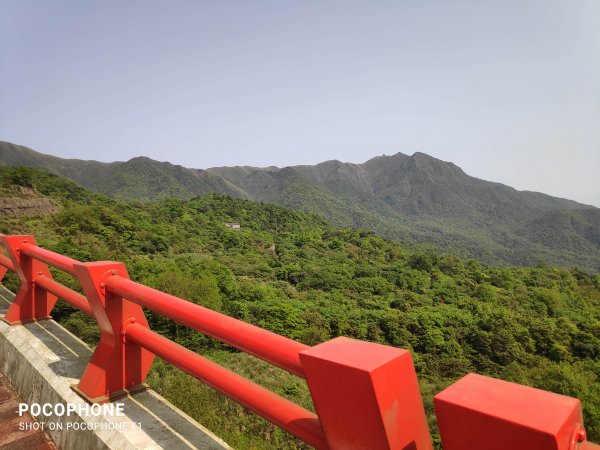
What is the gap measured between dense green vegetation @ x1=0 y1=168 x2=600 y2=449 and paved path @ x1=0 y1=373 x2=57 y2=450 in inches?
333

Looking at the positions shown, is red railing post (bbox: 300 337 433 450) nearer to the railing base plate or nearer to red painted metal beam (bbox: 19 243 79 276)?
the railing base plate

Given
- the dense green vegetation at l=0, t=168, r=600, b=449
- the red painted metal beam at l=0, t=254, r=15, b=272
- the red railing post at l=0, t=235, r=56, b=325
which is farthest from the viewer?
the dense green vegetation at l=0, t=168, r=600, b=449

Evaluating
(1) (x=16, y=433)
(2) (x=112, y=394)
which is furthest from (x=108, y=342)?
(1) (x=16, y=433)

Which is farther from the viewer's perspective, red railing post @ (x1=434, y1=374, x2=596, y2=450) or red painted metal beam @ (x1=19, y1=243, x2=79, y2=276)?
red painted metal beam @ (x1=19, y1=243, x2=79, y2=276)

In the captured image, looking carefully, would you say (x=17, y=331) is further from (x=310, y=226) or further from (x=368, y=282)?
(x=310, y=226)

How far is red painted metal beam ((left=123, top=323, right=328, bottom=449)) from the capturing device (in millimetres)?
1095

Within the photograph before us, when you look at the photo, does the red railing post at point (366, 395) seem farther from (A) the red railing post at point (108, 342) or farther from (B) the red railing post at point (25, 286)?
(B) the red railing post at point (25, 286)

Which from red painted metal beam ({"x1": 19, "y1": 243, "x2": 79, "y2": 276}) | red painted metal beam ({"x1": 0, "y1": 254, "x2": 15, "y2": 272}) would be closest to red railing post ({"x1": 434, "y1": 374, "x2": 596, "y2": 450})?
red painted metal beam ({"x1": 19, "y1": 243, "x2": 79, "y2": 276})

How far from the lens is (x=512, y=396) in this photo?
69cm

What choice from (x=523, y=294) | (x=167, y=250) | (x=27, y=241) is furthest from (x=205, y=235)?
(x=27, y=241)

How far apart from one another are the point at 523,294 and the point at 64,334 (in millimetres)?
67105

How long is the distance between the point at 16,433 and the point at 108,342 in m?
0.70

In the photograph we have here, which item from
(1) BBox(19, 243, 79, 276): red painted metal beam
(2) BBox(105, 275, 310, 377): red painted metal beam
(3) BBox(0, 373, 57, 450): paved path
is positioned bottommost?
(3) BBox(0, 373, 57, 450): paved path

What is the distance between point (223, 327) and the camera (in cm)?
128
